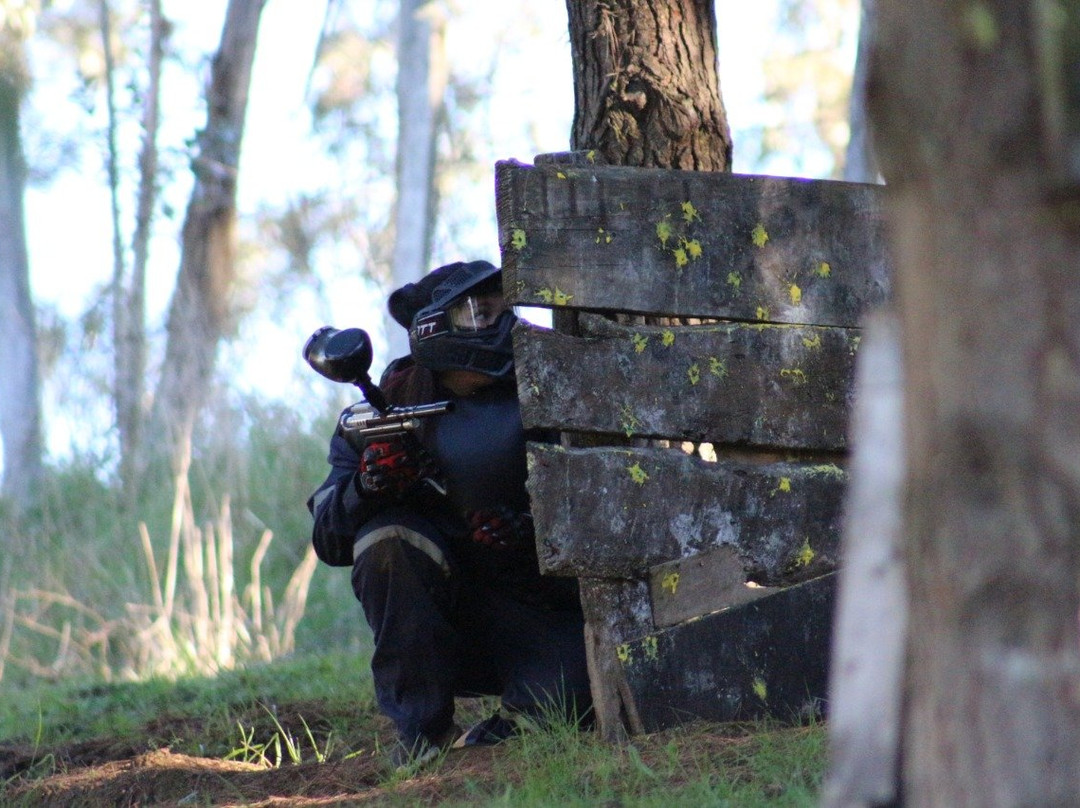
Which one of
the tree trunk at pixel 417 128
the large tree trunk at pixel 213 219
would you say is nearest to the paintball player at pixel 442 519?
the large tree trunk at pixel 213 219

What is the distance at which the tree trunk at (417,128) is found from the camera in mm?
12523

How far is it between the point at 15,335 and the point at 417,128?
16.1 feet

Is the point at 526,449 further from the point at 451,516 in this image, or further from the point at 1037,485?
the point at 1037,485

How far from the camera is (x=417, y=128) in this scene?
1357 centimetres

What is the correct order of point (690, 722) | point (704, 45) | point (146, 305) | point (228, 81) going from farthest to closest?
point (146, 305)
point (228, 81)
point (704, 45)
point (690, 722)

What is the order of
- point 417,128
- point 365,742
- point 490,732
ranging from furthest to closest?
point 417,128 < point 365,742 < point 490,732

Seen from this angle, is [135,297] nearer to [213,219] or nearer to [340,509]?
[213,219]

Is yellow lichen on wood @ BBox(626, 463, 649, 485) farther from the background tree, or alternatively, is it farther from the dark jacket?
the background tree

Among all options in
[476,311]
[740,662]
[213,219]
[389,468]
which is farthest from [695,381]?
[213,219]

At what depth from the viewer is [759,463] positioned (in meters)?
3.95

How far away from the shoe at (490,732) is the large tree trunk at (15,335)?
9.07m

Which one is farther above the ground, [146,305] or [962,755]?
[146,305]

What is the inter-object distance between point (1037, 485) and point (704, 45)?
2.85 metres

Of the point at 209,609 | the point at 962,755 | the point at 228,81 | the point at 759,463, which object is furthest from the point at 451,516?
the point at 228,81
